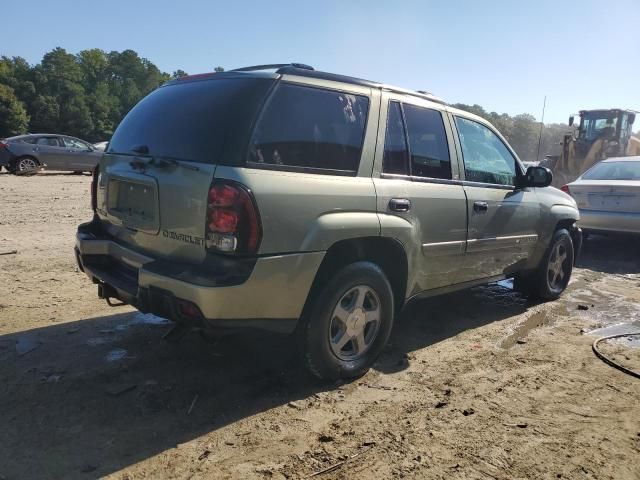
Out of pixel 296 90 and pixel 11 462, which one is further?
pixel 296 90

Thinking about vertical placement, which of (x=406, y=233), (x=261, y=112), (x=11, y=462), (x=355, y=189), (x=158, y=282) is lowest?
(x=11, y=462)

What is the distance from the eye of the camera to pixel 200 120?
316cm

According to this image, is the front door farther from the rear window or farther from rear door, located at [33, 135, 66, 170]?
rear door, located at [33, 135, 66, 170]

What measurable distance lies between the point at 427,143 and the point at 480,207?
2.63 feet

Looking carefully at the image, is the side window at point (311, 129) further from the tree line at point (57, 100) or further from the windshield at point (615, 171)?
the tree line at point (57, 100)

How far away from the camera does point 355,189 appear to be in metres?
3.34

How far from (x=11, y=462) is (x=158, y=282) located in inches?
43.5

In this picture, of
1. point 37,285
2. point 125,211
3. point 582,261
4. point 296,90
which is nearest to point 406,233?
point 296,90

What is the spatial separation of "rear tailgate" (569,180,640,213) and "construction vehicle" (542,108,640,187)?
9.62 metres

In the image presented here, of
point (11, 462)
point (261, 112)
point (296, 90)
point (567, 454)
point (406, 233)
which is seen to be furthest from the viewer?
point (406, 233)

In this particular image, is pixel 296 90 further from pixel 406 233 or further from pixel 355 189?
pixel 406 233

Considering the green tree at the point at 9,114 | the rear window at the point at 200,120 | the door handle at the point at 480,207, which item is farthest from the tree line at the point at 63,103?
the rear window at the point at 200,120

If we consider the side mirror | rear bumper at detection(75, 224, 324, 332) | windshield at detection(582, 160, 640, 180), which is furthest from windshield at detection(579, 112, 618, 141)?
rear bumper at detection(75, 224, 324, 332)

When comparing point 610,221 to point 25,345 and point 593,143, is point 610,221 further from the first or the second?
point 593,143
